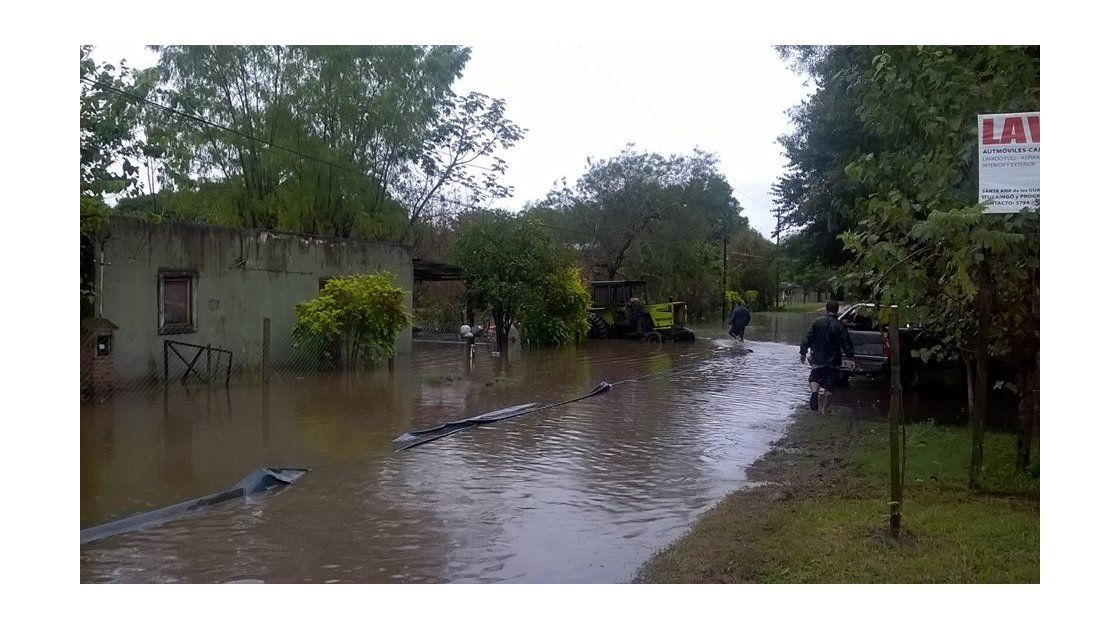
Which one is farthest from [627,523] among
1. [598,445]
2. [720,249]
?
[720,249]

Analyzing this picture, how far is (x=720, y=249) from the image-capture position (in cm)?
6106

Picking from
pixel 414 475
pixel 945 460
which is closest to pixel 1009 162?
pixel 945 460

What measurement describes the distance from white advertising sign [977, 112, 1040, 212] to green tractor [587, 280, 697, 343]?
889 inches

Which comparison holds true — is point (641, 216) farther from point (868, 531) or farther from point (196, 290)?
point (868, 531)

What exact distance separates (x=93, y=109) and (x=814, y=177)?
1262cm

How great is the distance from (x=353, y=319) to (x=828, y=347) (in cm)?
921

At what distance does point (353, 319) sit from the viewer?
54.5 ft

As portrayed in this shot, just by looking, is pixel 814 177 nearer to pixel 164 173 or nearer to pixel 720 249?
pixel 164 173

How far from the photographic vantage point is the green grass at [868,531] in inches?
199

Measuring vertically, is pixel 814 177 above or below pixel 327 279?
above

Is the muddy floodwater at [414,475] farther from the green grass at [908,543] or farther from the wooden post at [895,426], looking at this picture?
the wooden post at [895,426]

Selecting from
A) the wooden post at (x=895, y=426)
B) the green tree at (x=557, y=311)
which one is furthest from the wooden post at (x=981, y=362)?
the green tree at (x=557, y=311)

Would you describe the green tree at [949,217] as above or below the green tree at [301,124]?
below

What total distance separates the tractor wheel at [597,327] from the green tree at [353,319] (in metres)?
14.1
